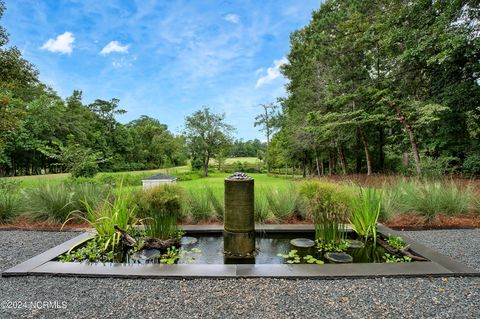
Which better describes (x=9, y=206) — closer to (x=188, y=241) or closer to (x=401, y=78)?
(x=188, y=241)

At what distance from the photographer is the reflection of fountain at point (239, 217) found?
2.99 meters

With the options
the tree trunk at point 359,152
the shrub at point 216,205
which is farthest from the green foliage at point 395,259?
the tree trunk at point 359,152

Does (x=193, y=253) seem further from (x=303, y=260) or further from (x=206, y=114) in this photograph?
(x=206, y=114)

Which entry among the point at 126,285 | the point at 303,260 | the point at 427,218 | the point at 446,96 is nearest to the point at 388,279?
the point at 303,260

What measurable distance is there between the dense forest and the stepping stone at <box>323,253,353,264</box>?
7.84 meters

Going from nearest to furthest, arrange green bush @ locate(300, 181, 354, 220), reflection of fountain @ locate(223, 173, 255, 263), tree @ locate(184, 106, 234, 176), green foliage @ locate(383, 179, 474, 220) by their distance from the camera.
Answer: reflection of fountain @ locate(223, 173, 255, 263) → green bush @ locate(300, 181, 354, 220) → green foliage @ locate(383, 179, 474, 220) → tree @ locate(184, 106, 234, 176)

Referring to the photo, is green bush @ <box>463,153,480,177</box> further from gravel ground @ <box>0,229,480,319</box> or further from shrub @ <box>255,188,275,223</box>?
gravel ground @ <box>0,229,480,319</box>

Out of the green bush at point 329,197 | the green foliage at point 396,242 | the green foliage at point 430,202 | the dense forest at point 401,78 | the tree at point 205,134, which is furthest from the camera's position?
the tree at point 205,134

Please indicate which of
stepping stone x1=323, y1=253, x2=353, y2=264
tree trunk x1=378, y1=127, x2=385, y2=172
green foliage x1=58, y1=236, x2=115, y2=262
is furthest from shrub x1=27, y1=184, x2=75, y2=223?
tree trunk x1=378, y1=127, x2=385, y2=172

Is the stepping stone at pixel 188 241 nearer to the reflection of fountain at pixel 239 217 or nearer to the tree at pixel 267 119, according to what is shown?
the reflection of fountain at pixel 239 217

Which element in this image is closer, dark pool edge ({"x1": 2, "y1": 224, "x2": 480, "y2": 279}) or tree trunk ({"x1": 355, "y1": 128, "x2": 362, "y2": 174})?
dark pool edge ({"x1": 2, "y1": 224, "x2": 480, "y2": 279})

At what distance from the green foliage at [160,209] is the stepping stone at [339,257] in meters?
2.12

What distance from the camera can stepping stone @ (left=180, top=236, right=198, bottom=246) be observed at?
11.7ft

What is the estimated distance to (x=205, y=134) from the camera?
26.6 meters
